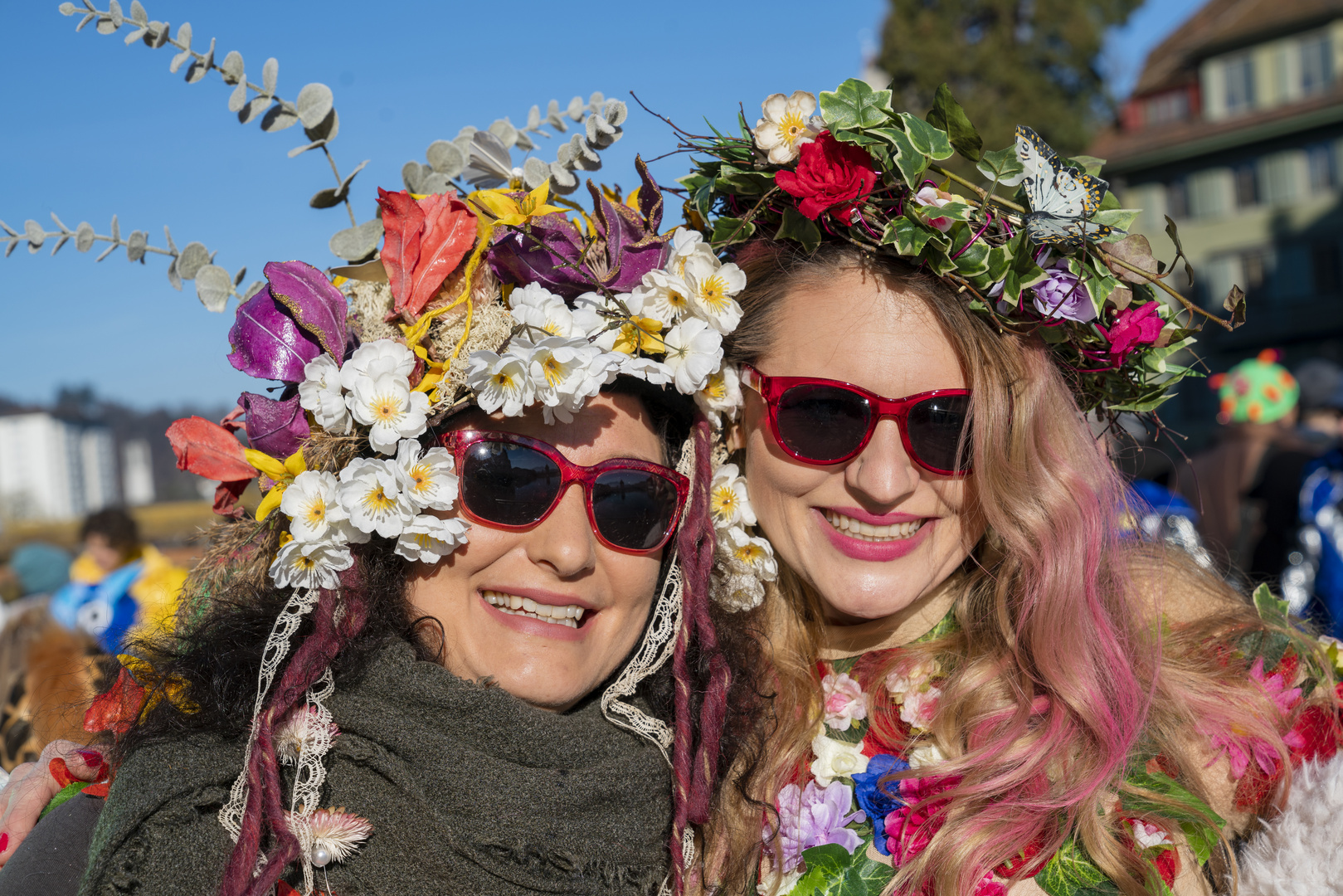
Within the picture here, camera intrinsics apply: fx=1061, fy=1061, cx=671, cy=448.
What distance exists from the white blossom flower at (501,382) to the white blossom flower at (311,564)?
1.33ft

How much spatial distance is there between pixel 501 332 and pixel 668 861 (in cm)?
115

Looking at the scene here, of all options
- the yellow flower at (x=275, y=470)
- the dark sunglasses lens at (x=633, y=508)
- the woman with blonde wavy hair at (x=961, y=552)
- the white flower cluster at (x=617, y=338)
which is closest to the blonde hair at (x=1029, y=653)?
the woman with blonde wavy hair at (x=961, y=552)

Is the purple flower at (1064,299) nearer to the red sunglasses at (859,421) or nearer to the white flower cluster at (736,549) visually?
the red sunglasses at (859,421)

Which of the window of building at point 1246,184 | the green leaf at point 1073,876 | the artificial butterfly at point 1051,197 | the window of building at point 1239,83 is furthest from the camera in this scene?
the window of building at point 1239,83

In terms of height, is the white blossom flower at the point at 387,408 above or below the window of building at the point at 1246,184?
below

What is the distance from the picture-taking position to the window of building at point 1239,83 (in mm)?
26234

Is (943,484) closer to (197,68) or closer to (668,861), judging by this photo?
(668,861)

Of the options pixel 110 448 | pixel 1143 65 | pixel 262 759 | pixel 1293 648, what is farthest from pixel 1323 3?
pixel 110 448

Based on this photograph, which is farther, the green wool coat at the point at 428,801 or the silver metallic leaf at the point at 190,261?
the silver metallic leaf at the point at 190,261

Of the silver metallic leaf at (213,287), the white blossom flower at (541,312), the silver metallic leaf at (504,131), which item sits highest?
the silver metallic leaf at (504,131)

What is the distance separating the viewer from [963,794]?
2.16 metres

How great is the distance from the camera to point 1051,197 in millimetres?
2277

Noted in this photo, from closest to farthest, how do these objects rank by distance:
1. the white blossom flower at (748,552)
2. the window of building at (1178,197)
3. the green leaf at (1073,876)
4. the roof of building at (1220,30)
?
the green leaf at (1073,876) < the white blossom flower at (748,552) < the roof of building at (1220,30) < the window of building at (1178,197)

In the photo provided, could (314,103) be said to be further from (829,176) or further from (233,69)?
(829,176)
